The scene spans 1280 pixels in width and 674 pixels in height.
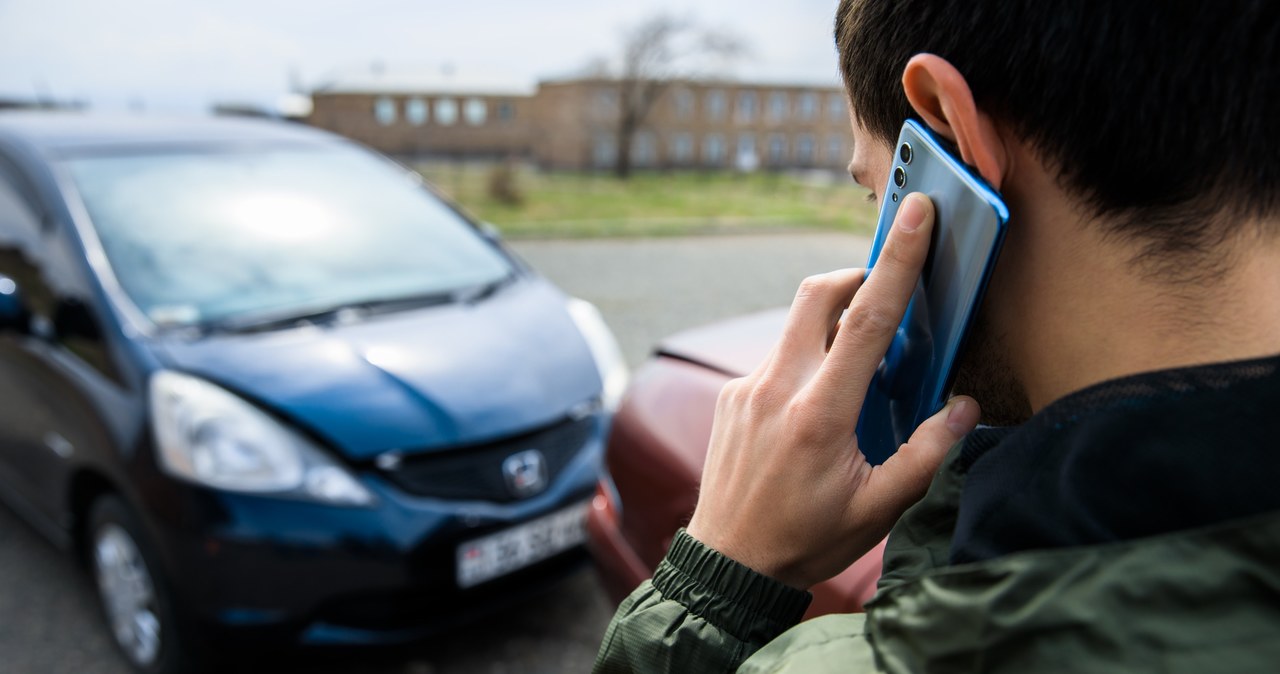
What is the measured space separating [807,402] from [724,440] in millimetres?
138

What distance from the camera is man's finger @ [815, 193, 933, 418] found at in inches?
35.3

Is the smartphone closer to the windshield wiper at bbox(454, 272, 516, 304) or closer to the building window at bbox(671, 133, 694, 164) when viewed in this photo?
the windshield wiper at bbox(454, 272, 516, 304)

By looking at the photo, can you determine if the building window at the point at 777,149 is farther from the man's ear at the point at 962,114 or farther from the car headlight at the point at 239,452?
the man's ear at the point at 962,114

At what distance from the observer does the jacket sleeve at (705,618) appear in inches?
37.6

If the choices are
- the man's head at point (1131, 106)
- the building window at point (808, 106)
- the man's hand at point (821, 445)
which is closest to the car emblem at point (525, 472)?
the man's hand at point (821, 445)

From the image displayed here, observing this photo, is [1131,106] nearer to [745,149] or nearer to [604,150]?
[604,150]

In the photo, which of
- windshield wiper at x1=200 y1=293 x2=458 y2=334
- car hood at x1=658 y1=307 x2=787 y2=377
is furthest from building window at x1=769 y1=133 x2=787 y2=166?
car hood at x1=658 y1=307 x2=787 y2=377

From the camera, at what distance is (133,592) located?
2.72 meters

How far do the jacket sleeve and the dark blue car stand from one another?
1.64 meters

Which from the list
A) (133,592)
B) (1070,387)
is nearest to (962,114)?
(1070,387)

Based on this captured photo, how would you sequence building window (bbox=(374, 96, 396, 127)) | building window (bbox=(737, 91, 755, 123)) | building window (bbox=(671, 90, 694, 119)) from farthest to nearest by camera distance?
building window (bbox=(374, 96, 396, 127)) < building window (bbox=(737, 91, 755, 123)) < building window (bbox=(671, 90, 694, 119))

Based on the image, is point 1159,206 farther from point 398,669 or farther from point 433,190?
point 433,190

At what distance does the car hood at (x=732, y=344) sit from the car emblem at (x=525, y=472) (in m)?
0.58

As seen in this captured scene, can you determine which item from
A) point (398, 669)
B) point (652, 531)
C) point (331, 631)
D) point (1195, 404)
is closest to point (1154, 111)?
point (1195, 404)
